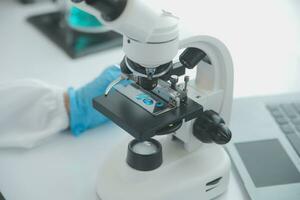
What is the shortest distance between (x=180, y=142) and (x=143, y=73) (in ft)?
0.95

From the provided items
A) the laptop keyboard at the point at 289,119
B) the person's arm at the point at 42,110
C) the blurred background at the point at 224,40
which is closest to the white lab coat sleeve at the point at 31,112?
the person's arm at the point at 42,110

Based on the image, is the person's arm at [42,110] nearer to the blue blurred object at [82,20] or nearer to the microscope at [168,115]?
the microscope at [168,115]

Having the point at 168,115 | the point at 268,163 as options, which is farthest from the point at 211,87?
the point at 268,163

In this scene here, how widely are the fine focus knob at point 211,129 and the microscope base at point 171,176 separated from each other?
0.24 feet

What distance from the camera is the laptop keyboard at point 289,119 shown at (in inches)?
48.8

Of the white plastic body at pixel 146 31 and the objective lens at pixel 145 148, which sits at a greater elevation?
the white plastic body at pixel 146 31

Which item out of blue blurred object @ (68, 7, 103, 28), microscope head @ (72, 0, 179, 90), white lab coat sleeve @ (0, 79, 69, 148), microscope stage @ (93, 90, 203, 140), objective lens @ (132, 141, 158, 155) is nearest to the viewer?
microscope head @ (72, 0, 179, 90)

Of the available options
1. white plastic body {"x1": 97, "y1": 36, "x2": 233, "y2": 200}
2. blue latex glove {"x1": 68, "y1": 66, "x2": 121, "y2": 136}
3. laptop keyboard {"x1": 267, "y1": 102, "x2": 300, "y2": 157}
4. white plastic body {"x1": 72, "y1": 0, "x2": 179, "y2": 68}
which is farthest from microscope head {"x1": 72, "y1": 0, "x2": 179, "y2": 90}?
laptop keyboard {"x1": 267, "y1": 102, "x2": 300, "y2": 157}

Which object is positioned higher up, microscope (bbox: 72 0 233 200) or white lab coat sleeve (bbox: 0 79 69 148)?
microscope (bbox: 72 0 233 200)

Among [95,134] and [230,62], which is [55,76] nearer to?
[95,134]

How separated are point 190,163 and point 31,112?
0.50 meters

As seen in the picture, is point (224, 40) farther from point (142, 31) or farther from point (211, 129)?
point (142, 31)

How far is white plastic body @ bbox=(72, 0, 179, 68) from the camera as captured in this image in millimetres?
756

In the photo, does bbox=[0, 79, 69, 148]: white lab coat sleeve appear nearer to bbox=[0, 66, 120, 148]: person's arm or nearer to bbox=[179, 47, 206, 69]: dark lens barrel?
bbox=[0, 66, 120, 148]: person's arm
